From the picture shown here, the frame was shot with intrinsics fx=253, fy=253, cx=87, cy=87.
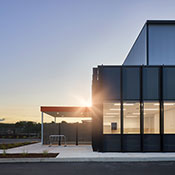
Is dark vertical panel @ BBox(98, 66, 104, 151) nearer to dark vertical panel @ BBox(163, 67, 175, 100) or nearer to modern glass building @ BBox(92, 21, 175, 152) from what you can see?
modern glass building @ BBox(92, 21, 175, 152)

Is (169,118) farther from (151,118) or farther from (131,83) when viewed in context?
(131,83)

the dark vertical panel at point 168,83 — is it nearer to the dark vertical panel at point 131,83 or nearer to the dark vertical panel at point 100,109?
the dark vertical panel at point 131,83

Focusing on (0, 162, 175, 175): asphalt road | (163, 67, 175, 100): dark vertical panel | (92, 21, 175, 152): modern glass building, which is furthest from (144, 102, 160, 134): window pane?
(0, 162, 175, 175): asphalt road

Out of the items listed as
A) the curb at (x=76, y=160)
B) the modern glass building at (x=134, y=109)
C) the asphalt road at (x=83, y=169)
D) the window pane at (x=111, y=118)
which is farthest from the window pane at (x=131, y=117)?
the asphalt road at (x=83, y=169)

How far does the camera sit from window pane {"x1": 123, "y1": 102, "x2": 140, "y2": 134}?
15.1 meters

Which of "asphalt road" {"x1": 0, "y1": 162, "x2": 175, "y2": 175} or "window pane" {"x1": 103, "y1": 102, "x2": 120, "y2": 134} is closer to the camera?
"asphalt road" {"x1": 0, "y1": 162, "x2": 175, "y2": 175}

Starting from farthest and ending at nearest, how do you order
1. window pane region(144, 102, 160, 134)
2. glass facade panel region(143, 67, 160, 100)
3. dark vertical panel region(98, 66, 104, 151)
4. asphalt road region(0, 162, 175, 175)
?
glass facade panel region(143, 67, 160, 100) < window pane region(144, 102, 160, 134) < dark vertical panel region(98, 66, 104, 151) < asphalt road region(0, 162, 175, 175)

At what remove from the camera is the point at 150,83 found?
15383mm

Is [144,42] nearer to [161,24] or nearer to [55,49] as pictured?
[161,24]

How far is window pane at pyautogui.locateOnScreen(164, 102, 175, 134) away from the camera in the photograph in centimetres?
1514

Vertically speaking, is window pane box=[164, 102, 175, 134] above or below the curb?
above

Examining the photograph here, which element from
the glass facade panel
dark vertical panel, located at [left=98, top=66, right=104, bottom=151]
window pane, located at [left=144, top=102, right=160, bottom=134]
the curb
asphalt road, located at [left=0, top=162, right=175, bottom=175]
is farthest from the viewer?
the glass facade panel

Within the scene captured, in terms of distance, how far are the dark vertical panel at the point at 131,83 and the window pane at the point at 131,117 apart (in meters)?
0.48

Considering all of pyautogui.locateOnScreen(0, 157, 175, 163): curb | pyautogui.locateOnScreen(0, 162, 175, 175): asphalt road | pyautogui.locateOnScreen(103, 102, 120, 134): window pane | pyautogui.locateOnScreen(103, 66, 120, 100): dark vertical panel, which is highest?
pyautogui.locateOnScreen(103, 66, 120, 100): dark vertical panel
